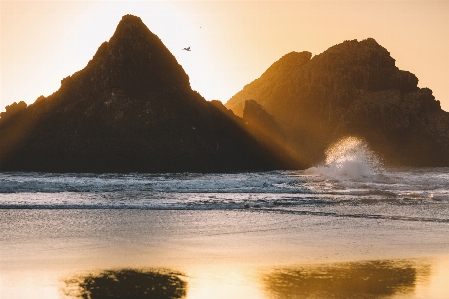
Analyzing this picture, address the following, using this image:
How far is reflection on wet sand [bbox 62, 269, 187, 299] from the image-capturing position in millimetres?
10406

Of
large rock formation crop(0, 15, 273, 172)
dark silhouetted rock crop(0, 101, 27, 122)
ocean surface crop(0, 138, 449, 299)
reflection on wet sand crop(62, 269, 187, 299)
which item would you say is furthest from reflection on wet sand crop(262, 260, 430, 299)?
dark silhouetted rock crop(0, 101, 27, 122)

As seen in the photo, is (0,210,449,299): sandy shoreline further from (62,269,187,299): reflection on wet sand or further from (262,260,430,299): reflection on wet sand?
(62,269,187,299): reflection on wet sand

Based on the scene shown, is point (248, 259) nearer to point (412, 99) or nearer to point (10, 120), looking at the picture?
point (10, 120)

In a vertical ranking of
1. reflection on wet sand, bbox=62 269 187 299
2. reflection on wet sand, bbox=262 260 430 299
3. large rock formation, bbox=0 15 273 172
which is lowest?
reflection on wet sand, bbox=62 269 187 299

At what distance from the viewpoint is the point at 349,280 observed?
38.8 feet

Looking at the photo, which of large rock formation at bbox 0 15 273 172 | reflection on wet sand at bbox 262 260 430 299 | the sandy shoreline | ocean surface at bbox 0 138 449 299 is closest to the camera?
reflection on wet sand at bbox 262 260 430 299

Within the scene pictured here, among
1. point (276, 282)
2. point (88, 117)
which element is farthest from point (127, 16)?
point (276, 282)

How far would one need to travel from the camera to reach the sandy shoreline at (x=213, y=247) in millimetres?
11555

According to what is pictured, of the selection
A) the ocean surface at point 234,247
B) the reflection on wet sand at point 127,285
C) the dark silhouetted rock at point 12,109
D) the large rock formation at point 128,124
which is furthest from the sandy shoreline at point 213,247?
the dark silhouetted rock at point 12,109

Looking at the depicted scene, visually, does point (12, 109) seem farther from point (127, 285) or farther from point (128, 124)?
point (127, 285)

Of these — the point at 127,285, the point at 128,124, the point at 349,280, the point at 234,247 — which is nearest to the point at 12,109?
the point at 128,124

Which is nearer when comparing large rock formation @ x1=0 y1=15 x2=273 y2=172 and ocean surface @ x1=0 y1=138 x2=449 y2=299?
ocean surface @ x1=0 y1=138 x2=449 y2=299

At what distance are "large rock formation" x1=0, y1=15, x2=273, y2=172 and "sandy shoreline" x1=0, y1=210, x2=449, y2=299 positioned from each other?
63.3m

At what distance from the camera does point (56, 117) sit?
303 feet
